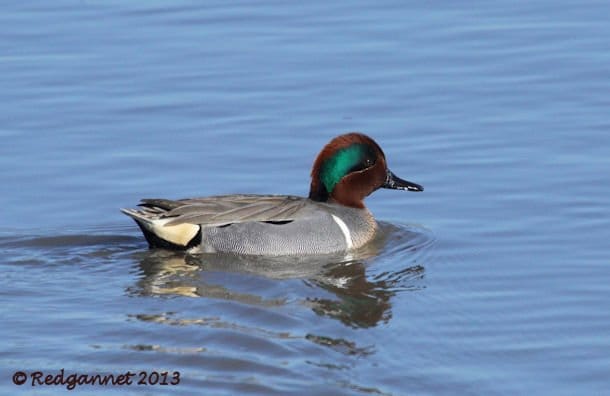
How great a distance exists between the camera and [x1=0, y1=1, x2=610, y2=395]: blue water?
910 cm

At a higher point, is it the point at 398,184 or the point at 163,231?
the point at 398,184

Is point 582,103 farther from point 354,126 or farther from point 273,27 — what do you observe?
point 273,27

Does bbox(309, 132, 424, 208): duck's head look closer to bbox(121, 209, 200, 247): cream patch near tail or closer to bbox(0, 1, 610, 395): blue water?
bbox(0, 1, 610, 395): blue water

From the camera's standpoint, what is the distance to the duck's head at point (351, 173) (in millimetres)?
12430

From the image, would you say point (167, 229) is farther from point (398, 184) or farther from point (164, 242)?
point (398, 184)

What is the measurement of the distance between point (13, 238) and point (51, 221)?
64 centimetres

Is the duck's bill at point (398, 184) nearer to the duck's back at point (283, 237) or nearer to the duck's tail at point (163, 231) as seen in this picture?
the duck's back at point (283, 237)

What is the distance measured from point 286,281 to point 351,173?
72.8 inches

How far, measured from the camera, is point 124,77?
15570 mm

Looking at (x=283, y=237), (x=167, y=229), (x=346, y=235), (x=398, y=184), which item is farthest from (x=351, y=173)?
(x=167, y=229)

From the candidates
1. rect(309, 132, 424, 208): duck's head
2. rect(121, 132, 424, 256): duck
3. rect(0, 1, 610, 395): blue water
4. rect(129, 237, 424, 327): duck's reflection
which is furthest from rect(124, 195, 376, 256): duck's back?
rect(309, 132, 424, 208): duck's head

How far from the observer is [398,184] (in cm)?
1262

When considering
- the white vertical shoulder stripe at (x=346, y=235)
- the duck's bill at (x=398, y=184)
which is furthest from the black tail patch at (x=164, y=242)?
the duck's bill at (x=398, y=184)

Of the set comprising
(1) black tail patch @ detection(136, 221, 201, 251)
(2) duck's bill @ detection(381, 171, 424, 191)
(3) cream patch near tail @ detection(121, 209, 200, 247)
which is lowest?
(1) black tail patch @ detection(136, 221, 201, 251)
